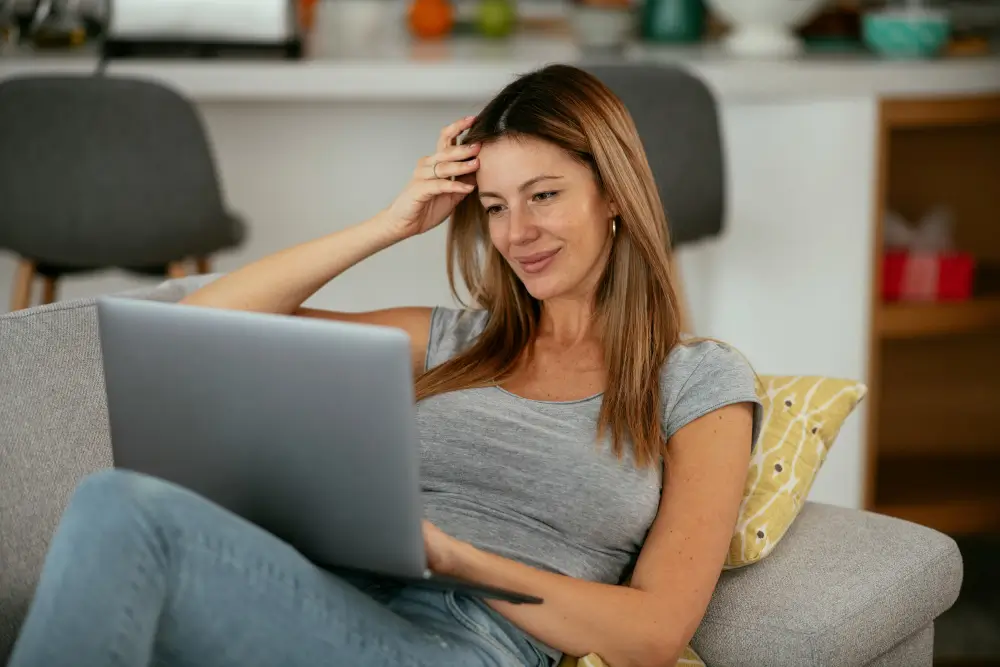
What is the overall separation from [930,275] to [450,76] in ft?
3.88

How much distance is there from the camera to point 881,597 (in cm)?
154

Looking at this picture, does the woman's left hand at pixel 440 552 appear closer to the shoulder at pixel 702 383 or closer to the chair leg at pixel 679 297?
the shoulder at pixel 702 383

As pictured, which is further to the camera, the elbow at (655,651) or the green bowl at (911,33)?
the green bowl at (911,33)

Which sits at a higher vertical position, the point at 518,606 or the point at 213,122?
the point at 213,122

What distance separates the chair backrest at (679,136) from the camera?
2516 millimetres

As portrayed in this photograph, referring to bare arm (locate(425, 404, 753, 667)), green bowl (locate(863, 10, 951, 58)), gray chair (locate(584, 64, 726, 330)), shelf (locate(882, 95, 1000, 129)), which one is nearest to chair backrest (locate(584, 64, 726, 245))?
gray chair (locate(584, 64, 726, 330))

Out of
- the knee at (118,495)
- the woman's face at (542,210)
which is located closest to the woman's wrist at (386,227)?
the woman's face at (542,210)

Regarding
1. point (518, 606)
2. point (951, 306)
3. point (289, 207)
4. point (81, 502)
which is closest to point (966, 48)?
point (951, 306)

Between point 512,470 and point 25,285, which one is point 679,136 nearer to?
point 512,470

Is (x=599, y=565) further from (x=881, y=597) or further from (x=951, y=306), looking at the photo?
(x=951, y=306)

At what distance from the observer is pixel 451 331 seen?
179 cm

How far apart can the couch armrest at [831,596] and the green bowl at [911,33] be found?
66.9 inches

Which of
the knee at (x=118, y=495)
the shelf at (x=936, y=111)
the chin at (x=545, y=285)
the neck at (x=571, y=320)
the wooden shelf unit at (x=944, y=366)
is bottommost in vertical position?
the wooden shelf unit at (x=944, y=366)

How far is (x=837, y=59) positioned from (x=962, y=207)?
57 centimetres
